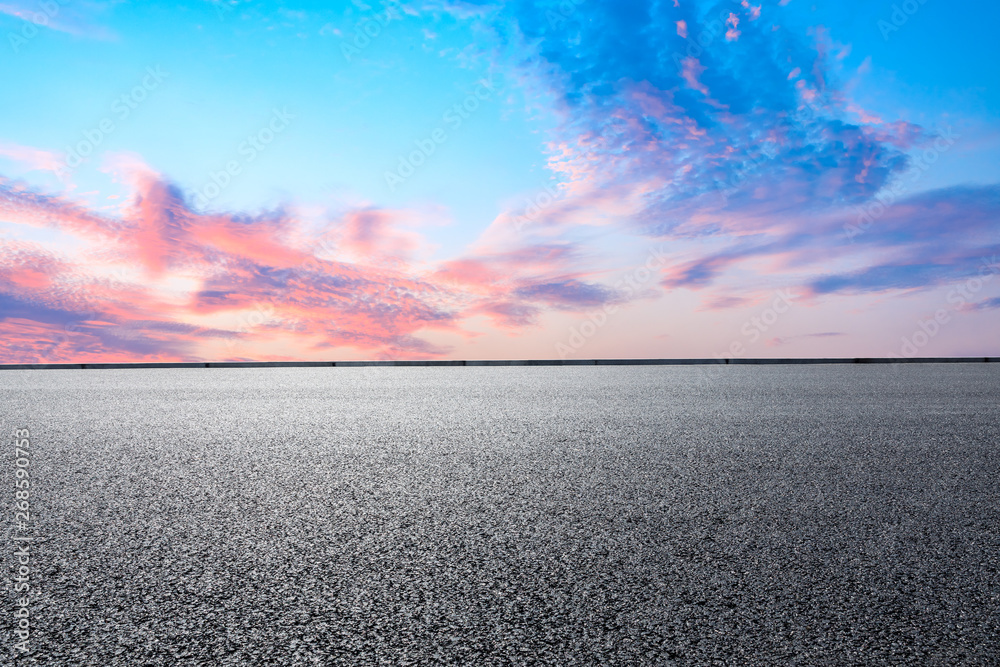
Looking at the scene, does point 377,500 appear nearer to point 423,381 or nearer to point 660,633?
point 660,633

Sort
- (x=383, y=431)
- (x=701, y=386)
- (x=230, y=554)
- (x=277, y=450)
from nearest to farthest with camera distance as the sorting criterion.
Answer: (x=230, y=554)
(x=277, y=450)
(x=383, y=431)
(x=701, y=386)

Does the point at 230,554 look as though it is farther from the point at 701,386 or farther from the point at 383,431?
the point at 701,386

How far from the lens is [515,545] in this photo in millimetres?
2705

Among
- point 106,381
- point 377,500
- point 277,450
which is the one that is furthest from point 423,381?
point 377,500

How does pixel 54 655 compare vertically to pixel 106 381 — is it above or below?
below

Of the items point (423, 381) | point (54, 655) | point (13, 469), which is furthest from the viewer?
point (423, 381)

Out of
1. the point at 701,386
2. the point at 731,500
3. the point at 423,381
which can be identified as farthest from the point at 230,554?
the point at 423,381

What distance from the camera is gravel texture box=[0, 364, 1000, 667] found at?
1914 millimetres

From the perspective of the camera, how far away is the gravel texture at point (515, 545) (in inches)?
75.4

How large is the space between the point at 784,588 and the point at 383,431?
4.27m

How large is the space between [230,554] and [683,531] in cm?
189

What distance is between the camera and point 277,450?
5.08m

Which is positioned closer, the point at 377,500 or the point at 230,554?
the point at 230,554

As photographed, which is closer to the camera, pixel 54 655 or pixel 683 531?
pixel 54 655
